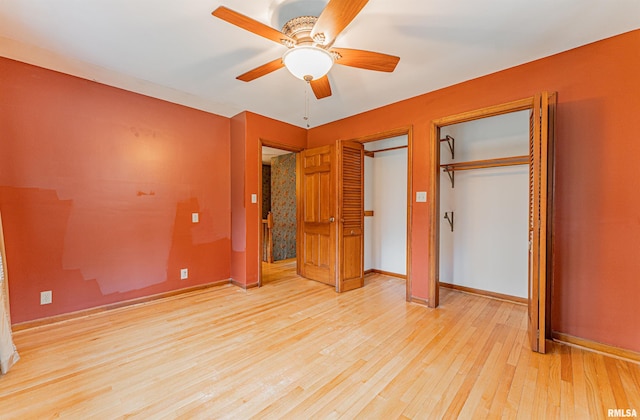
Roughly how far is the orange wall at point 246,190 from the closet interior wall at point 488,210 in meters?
2.61

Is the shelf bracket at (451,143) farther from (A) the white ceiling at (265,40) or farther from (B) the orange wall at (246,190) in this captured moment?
(B) the orange wall at (246,190)

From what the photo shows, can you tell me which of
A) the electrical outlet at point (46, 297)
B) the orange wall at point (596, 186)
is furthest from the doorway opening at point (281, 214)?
the orange wall at point (596, 186)

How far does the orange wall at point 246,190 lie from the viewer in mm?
3756

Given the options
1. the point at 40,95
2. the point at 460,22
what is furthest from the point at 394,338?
the point at 40,95

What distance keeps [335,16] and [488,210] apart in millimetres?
3032

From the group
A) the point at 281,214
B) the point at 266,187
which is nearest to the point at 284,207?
the point at 281,214

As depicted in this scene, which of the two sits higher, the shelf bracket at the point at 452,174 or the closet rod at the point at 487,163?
the closet rod at the point at 487,163

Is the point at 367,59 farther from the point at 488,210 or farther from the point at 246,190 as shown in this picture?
the point at 488,210

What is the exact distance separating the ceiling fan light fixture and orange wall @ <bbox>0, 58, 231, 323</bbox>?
2204 millimetres

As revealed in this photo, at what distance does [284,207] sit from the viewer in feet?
20.0

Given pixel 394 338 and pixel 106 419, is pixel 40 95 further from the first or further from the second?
pixel 394 338

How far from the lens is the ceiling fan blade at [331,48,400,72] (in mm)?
1936

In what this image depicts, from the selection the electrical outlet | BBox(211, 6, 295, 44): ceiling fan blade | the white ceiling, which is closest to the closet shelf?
the white ceiling

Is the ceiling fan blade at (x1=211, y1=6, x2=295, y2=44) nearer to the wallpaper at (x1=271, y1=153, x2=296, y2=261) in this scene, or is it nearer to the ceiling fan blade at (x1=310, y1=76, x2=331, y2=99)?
the ceiling fan blade at (x1=310, y1=76, x2=331, y2=99)
